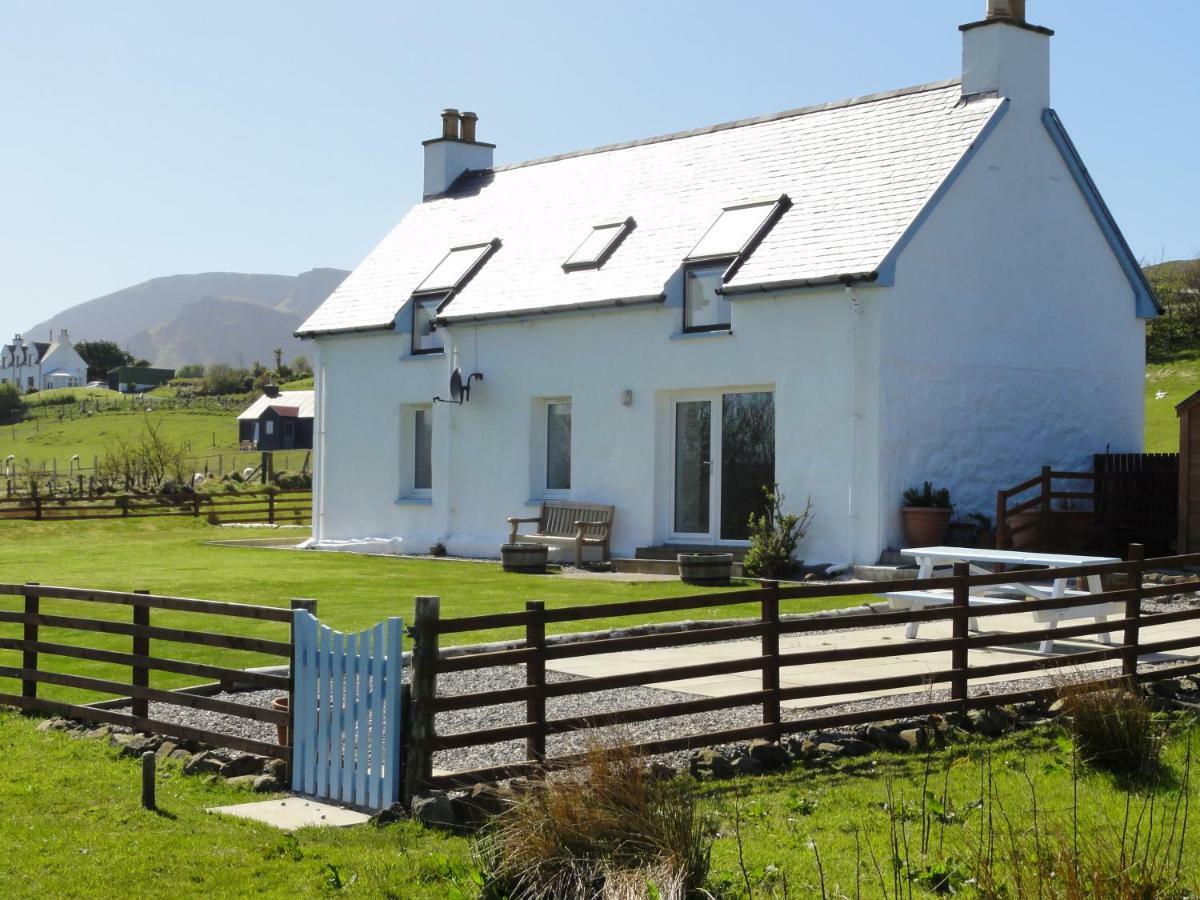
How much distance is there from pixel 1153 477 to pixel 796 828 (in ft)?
51.2

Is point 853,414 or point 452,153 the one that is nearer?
point 853,414

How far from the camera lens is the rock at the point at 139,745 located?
372 inches

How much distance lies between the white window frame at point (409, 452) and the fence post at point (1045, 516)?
1180 cm

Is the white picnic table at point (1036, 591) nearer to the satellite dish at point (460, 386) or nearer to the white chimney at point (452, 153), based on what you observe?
the satellite dish at point (460, 386)

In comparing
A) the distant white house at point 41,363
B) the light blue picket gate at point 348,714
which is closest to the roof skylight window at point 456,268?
the light blue picket gate at point 348,714

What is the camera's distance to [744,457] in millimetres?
22000

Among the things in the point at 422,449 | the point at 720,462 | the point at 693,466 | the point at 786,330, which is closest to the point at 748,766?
the point at 786,330

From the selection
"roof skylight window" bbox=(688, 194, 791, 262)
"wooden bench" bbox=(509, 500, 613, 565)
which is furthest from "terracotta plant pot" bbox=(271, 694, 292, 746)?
"roof skylight window" bbox=(688, 194, 791, 262)

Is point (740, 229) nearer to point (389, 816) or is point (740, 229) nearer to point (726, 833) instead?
point (389, 816)

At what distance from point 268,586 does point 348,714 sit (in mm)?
11520

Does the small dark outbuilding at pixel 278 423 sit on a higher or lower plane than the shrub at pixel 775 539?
higher

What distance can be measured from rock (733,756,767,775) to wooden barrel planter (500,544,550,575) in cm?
1289

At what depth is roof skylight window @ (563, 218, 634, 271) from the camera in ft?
79.6

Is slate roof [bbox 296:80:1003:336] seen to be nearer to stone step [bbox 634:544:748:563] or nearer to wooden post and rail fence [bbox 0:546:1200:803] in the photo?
stone step [bbox 634:544:748:563]
